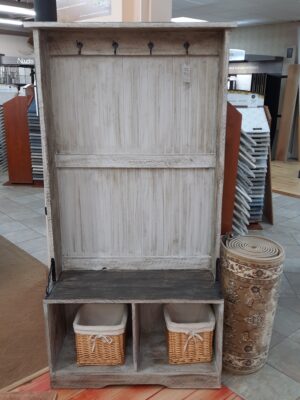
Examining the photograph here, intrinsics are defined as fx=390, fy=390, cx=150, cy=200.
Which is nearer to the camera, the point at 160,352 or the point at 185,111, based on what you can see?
the point at 185,111

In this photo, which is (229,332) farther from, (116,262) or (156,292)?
(116,262)

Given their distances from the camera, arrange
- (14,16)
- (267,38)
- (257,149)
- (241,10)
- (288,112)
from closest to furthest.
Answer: (257,149) < (241,10) < (288,112) < (267,38) < (14,16)

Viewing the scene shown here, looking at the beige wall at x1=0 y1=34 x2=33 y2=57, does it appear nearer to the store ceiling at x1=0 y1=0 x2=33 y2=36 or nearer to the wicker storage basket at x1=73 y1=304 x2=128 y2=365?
the store ceiling at x1=0 y1=0 x2=33 y2=36

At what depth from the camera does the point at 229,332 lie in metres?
2.26

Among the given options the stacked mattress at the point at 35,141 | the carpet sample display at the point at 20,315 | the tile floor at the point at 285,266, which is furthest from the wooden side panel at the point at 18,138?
the carpet sample display at the point at 20,315

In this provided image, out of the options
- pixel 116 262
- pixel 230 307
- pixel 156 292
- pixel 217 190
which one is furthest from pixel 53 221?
pixel 230 307

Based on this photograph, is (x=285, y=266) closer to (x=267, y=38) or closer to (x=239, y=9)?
(x=239, y=9)

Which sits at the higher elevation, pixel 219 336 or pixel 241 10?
pixel 241 10

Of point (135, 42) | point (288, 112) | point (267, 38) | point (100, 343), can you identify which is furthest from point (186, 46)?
point (267, 38)

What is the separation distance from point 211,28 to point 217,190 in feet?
2.74

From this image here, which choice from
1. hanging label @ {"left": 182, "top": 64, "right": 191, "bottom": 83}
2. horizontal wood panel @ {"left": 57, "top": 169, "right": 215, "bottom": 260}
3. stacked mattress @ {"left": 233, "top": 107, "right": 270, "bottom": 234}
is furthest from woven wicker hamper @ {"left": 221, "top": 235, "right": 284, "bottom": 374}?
→ stacked mattress @ {"left": 233, "top": 107, "right": 270, "bottom": 234}

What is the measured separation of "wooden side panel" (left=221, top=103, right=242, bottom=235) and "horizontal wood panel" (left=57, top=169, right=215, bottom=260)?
1.73 ft

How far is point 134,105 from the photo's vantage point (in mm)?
2135

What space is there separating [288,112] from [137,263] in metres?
7.12
